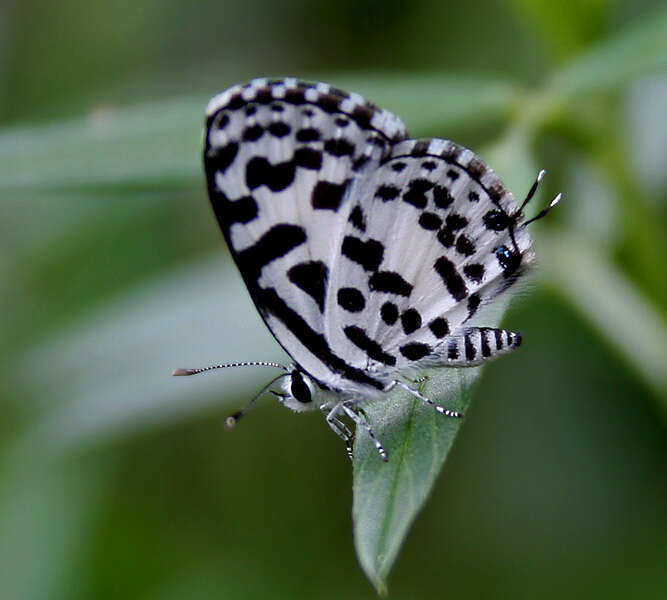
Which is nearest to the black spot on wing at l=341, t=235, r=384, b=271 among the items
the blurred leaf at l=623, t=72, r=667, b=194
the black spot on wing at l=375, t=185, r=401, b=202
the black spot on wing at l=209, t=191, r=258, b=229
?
the black spot on wing at l=375, t=185, r=401, b=202

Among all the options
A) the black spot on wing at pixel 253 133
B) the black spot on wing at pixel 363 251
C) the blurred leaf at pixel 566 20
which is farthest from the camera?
the blurred leaf at pixel 566 20

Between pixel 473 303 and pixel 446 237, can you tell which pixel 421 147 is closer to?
pixel 446 237

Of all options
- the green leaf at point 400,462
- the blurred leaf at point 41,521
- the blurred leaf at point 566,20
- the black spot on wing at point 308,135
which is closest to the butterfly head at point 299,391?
the green leaf at point 400,462

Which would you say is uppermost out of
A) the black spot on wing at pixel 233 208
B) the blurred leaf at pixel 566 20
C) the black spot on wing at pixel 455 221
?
the blurred leaf at pixel 566 20

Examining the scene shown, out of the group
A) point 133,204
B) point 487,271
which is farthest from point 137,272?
point 487,271

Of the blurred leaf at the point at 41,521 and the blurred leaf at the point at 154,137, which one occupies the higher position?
the blurred leaf at the point at 154,137

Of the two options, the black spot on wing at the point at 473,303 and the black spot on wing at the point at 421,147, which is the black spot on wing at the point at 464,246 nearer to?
the black spot on wing at the point at 473,303
